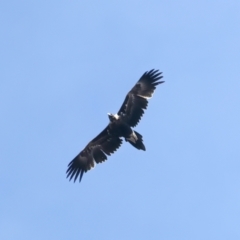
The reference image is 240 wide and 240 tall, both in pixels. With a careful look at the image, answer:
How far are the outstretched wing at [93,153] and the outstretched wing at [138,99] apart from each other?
132 cm

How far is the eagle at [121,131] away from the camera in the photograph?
34.4 meters

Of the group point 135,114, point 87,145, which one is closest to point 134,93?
point 135,114

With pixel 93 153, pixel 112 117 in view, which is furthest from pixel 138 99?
pixel 93 153

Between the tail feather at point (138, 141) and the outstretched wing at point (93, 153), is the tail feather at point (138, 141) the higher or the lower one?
the lower one

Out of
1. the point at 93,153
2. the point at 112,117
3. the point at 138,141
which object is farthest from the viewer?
Answer: the point at 93,153

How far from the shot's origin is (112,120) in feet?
114

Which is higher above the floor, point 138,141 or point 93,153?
point 93,153

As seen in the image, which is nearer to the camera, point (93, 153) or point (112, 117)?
point (112, 117)

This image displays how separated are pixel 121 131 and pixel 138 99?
1.69 m

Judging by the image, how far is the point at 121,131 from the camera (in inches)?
1359

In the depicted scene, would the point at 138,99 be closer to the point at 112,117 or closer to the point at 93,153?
the point at 112,117

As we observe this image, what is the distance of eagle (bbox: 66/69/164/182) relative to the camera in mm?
34412

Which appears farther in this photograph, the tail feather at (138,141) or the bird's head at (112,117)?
the bird's head at (112,117)

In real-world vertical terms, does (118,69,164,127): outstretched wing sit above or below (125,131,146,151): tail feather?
above
